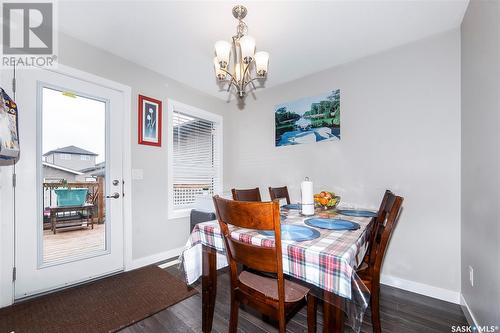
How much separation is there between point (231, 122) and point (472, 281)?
3511 millimetres

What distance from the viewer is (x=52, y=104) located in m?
2.15

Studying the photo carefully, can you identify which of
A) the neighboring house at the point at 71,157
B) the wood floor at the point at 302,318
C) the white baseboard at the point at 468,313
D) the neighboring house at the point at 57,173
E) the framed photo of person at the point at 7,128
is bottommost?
the wood floor at the point at 302,318

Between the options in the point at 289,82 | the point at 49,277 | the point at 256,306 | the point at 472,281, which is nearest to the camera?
the point at 256,306

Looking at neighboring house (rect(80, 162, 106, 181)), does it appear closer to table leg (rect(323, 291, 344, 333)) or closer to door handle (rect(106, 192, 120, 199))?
door handle (rect(106, 192, 120, 199))

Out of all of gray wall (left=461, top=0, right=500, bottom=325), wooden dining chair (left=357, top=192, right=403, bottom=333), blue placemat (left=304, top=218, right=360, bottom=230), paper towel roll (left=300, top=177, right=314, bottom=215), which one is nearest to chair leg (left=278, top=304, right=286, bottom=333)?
blue placemat (left=304, top=218, right=360, bottom=230)

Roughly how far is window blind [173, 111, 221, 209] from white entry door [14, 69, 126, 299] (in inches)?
31.3

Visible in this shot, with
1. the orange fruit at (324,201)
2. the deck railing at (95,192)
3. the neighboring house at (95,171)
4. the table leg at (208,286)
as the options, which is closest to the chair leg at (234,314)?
the table leg at (208,286)

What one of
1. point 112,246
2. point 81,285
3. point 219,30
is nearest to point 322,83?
point 219,30

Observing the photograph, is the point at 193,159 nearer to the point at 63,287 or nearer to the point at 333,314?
the point at 63,287

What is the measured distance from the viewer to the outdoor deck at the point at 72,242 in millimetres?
2070

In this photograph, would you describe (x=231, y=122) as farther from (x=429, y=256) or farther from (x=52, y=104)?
(x=429, y=256)

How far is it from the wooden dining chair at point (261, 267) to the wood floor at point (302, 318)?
48 cm

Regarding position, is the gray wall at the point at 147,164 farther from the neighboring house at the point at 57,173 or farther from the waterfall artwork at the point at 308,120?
the waterfall artwork at the point at 308,120

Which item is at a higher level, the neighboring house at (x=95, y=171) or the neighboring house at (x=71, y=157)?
the neighboring house at (x=71, y=157)
